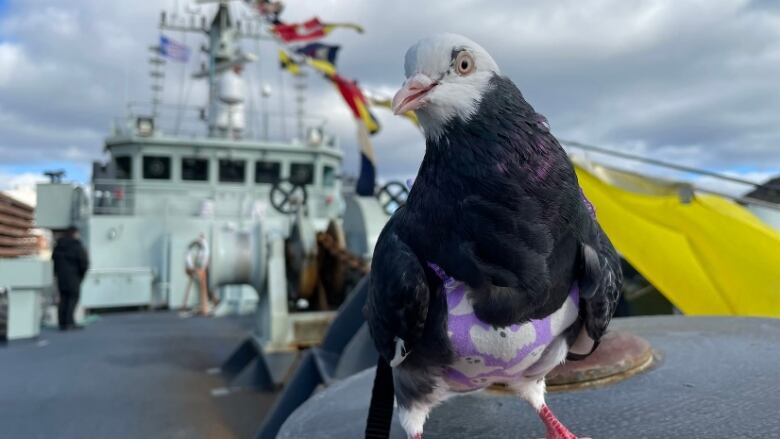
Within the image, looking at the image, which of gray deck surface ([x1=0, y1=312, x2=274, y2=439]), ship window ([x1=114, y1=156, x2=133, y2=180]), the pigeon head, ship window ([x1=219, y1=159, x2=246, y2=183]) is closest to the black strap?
the pigeon head

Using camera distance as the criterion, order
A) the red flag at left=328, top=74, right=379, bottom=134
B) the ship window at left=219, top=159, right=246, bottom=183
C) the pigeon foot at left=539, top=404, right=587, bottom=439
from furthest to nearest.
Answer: the ship window at left=219, top=159, right=246, bottom=183 → the red flag at left=328, top=74, right=379, bottom=134 → the pigeon foot at left=539, top=404, right=587, bottom=439

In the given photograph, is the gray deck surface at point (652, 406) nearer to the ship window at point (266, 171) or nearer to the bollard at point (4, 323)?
the bollard at point (4, 323)

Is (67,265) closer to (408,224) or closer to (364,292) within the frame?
(364,292)

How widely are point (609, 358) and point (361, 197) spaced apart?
4.50m

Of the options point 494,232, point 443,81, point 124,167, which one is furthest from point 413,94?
point 124,167

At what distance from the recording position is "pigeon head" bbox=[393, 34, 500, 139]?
0.82m

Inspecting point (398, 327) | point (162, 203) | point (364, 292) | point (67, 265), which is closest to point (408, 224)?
point (398, 327)

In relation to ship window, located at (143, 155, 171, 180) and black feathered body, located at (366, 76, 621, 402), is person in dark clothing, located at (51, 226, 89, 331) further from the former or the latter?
black feathered body, located at (366, 76, 621, 402)

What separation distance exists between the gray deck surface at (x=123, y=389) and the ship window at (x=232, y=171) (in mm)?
5080

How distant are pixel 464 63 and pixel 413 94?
0.10 m

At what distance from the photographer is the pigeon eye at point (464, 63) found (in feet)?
2.76

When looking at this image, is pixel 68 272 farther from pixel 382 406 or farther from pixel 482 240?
pixel 482 240

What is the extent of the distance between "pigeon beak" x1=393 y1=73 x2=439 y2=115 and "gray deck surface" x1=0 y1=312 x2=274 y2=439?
3.12m

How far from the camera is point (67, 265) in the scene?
7004 millimetres
